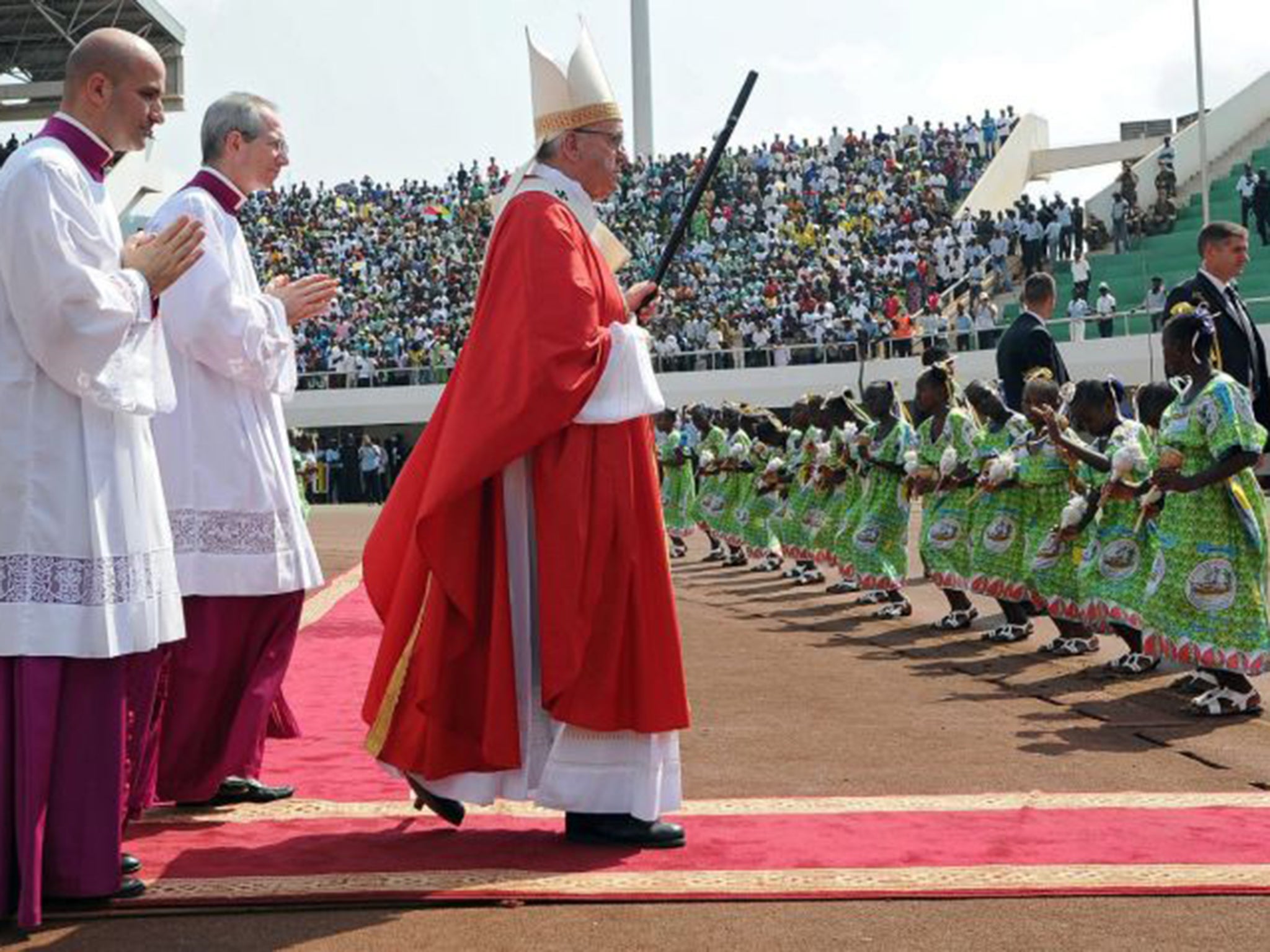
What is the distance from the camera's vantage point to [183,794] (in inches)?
216

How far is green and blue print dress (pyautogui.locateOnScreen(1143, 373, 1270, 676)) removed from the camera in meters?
7.04

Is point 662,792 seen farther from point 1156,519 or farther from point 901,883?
point 1156,519

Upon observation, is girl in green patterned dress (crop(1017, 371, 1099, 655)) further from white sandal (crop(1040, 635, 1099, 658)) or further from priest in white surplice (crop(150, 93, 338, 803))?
priest in white surplice (crop(150, 93, 338, 803))

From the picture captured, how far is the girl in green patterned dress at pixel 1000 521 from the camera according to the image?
993 cm

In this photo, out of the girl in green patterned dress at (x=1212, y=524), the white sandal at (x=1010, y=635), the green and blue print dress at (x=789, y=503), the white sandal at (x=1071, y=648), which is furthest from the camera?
the green and blue print dress at (x=789, y=503)

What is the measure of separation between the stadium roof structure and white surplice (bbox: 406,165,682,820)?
32242 mm

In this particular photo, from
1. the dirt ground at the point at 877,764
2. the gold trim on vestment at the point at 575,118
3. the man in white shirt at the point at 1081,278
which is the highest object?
the man in white shirt at the point at 1081,278

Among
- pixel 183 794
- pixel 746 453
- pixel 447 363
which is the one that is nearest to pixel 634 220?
pixel 447 363

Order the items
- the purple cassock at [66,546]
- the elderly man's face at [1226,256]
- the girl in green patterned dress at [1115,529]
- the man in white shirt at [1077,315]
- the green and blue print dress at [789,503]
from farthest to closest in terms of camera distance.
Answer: the man in white shirt at [1077,315] → the green and blue print dress at [789,503] → the girl in green patterned dress at [1115,529] → the elderly man's face at [1226,256] → the purple cassock at [66,546]

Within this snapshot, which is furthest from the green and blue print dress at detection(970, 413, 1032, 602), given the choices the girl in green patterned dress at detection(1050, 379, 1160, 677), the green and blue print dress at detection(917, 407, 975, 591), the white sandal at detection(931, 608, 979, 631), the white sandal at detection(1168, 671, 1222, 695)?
the white sandal at detection(1168, 671, 1222, 695)

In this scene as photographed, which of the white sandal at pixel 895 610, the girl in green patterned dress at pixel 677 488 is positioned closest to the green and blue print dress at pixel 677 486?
the girl in green patterned dress at pixel 677 488

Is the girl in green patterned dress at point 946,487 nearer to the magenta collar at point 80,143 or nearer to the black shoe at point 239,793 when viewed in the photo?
the black shoe at point 239,793

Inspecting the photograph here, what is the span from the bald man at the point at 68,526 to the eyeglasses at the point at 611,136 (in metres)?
1.41

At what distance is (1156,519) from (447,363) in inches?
1158
